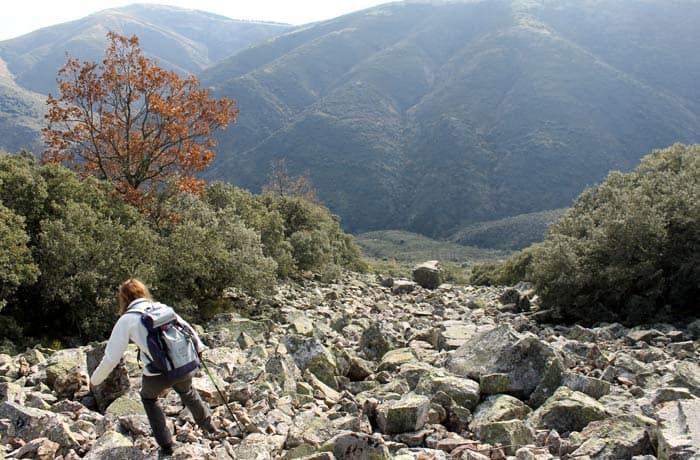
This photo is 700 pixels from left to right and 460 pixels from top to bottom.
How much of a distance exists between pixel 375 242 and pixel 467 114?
73830mm

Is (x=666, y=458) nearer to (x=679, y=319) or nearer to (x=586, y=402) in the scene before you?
(x=586, y=402)

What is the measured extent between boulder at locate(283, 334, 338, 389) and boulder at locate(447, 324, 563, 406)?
225cm

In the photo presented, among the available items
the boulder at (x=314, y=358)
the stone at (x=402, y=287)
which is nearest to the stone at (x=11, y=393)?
the boulder at (x=314, y=358)

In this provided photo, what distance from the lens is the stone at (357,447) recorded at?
18.7 feet

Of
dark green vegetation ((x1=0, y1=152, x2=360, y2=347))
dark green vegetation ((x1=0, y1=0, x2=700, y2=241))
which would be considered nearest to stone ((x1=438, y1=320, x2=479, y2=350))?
dark green vegetation ((x1=0, y1=152, x2=360, y2=347))

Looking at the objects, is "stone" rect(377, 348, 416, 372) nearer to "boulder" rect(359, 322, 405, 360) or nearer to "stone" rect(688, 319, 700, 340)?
"boulder" rect(359, 322, 405, 360)

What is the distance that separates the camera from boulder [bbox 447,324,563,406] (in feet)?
27.7

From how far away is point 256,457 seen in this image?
240 inches

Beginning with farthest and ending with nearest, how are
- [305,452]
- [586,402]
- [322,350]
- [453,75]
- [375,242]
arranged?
[453,75], [375,242], [322,350], [586,402], [305,452]

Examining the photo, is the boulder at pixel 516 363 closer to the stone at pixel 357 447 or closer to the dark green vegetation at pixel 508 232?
the stone at pixel 357 447

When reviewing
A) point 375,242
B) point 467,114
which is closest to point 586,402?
point 375,242

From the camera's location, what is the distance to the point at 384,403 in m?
7.57

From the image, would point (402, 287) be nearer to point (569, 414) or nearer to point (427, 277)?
point (427, 277)

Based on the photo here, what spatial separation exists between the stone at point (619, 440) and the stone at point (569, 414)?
62 cm
